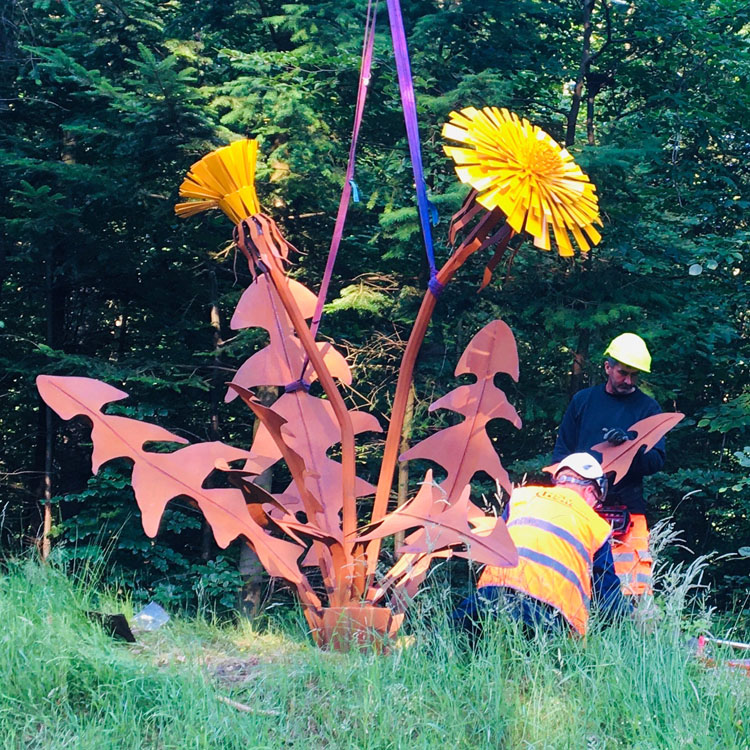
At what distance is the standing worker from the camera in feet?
15.2

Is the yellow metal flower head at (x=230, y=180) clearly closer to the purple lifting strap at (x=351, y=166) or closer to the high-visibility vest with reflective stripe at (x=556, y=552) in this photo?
the purple lifting strap at (x=351, y=166)

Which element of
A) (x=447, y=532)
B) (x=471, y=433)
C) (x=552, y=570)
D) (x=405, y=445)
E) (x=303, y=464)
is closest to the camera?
(x=552, y=570)

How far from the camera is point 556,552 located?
3439mm

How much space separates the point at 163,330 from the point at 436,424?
292cm

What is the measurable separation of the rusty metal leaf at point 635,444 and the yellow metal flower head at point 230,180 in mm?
2162

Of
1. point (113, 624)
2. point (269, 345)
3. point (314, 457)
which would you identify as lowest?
point (113, 624)

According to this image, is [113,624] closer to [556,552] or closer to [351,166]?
[556,552]

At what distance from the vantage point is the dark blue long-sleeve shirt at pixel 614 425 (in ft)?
15.5

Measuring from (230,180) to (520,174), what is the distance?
1.42 metres

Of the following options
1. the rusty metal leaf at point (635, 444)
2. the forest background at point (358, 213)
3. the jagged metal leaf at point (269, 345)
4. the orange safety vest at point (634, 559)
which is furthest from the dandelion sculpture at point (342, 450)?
the forest background at point (358, 213)

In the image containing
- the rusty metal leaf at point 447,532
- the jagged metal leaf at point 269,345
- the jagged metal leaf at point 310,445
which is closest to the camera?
the rusty metal leaf at point 447,532

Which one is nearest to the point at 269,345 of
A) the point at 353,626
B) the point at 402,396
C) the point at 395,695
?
the point at 402,396

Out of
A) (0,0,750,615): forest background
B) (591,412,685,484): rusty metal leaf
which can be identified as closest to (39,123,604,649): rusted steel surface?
(591,412,685,484): rusty metal leaf

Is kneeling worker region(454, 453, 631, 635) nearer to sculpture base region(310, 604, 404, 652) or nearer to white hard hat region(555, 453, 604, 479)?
white hard hat region(555, 453, 604, 479)
